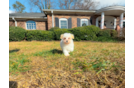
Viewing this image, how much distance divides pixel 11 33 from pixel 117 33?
1227 centimetres

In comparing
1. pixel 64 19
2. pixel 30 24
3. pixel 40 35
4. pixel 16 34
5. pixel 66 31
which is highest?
pixel 64 19

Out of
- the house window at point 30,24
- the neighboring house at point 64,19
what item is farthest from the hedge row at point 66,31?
the house window at point 30,24

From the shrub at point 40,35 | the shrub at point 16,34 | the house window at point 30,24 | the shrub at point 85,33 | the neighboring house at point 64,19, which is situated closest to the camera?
the shrub at point 85,33

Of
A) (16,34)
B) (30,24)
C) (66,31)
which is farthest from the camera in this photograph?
(30,24)

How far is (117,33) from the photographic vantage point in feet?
28.8

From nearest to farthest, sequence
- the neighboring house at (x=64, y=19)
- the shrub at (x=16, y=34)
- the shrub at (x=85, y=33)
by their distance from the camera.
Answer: the shrub at (x=85, y=33), the shrub at (x=16, y=34), the neighboring house at (x=64, y=19)

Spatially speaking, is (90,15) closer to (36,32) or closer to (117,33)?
(117,33)

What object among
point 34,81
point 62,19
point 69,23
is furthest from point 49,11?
point 34,81

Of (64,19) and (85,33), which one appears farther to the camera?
(64,19)

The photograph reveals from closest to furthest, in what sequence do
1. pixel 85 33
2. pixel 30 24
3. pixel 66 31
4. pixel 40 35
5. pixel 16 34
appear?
pixel 85 33 → pixel 16 34 → pixel 66 31 → pixel 40 35 → pixel 30 24

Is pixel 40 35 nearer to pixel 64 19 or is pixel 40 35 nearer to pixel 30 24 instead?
Result: pixel 64 19

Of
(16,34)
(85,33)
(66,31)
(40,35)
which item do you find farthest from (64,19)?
(16,34)

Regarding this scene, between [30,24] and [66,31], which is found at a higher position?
[30,24]

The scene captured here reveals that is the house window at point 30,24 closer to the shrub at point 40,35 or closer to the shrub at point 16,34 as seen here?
the shrub at point 16,34
